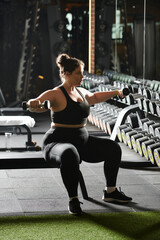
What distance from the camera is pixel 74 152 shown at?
9.96 ft

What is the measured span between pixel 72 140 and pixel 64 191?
651mm

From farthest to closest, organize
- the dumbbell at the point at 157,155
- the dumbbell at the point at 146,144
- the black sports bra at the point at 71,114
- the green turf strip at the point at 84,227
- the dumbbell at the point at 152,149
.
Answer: the dumbbell at the point at 146,144 → the dumbbell at the point at 152,149 → the dumbbell at the point at 157,155 → the black sports bra at the point at 71,114 → the green turf strip at the point at 84,227

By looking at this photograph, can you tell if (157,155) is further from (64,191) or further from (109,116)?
(109,116)

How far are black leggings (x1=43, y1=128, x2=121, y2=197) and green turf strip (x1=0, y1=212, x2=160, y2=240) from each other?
0.21 m

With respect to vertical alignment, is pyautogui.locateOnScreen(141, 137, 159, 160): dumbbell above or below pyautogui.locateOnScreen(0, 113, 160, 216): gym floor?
above

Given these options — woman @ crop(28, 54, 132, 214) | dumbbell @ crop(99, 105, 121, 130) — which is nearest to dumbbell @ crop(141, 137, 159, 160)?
woman @ crop(28, 54, 132, 214)

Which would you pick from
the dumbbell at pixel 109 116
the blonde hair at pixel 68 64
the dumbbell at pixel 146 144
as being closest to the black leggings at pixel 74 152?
the blonde hair at pixel 68 64

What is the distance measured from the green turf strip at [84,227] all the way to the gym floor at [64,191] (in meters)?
0.13

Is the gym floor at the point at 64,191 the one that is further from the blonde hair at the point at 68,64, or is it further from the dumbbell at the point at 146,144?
the blonde hair at the point at 68,64

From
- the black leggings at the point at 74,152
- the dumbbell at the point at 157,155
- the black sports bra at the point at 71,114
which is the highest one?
the black sports bra at the point at 71,114

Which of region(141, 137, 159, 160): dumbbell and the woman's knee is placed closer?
the woman's knee

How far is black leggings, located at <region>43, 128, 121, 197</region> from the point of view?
9.86 feet

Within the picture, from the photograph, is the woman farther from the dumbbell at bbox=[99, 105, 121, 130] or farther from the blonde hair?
the dumbbell at bbox=[99, 105, 121, 130]

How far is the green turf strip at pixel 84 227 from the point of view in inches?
107
